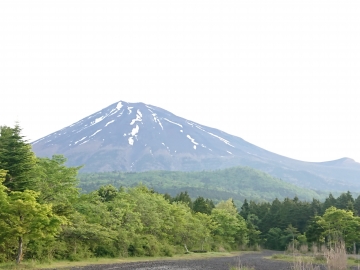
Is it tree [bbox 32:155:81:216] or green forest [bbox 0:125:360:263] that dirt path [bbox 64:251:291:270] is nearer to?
green forest [bbox 0:125:360:263]

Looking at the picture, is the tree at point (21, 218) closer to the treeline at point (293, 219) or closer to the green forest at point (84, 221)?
the green forest at point (84, 221)

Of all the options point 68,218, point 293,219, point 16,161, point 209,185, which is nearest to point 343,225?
point 293,219

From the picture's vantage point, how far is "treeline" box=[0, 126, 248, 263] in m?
23.8

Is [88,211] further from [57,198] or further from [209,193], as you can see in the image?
[209,193]

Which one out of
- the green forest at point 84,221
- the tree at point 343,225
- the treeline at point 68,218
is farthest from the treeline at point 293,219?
the treeline at point 68,218

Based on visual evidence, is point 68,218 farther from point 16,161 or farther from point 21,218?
point 21,218

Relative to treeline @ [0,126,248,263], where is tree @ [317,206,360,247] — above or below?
below

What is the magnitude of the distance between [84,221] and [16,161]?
26.7 feet

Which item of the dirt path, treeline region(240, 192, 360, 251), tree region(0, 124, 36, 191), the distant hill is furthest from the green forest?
the distant hill

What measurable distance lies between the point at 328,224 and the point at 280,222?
69.1 feet

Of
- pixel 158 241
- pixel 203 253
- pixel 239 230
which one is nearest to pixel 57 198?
pixel 158 241

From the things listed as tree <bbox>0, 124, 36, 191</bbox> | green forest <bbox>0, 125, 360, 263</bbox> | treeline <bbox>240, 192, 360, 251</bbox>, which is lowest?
treeline <bbox>240, 192, 360, 251</bbox>

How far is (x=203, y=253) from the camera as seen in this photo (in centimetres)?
4966

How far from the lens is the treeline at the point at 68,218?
2380 centimetres
